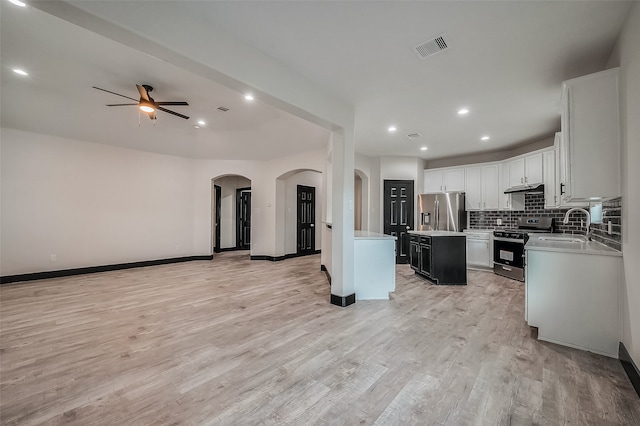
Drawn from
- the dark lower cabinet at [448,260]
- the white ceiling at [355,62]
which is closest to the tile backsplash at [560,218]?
the white ceiling at [355,62]

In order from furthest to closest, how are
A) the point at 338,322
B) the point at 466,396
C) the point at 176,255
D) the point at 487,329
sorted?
1. the point at 176,255
2. the point at 338,322
3. the point at 487,329
4. the point at 466,396

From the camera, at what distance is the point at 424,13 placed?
6.52 ft

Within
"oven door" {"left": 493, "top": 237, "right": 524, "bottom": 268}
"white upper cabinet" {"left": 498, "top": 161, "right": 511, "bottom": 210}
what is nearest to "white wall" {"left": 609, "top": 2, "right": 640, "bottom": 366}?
"oven door" {"left": 493, "top": 237, "right": 524, "bottom": 268}

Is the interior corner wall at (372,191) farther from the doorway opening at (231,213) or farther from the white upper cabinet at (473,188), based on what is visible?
the doorway opening at (231,213)

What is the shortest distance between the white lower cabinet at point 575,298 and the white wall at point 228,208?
8.08 meters

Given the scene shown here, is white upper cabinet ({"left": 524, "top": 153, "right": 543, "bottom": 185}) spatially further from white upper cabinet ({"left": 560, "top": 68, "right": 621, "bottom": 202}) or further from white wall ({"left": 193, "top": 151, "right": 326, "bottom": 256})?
white wall ({"left": 193, "top": 151, "right": 326, "bottom": 256})

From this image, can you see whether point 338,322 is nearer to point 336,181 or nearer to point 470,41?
point 336,181

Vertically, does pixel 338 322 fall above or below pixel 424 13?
below

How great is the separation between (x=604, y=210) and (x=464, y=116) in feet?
6.91

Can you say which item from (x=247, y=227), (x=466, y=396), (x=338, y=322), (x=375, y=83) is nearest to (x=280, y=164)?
(x=247, y=227)

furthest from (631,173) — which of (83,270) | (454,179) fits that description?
(83,270)

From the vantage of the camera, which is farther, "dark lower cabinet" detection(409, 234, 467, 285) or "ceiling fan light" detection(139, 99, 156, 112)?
"dark lower cabinet" detection(409, 234, 467, 285)

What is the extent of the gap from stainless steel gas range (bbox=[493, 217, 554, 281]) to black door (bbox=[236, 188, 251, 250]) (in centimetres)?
732

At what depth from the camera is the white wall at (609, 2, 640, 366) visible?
1.85 meters
